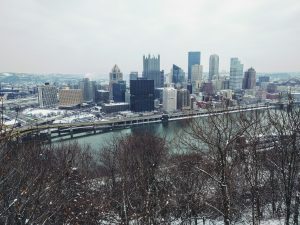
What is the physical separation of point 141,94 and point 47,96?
60.8 feet

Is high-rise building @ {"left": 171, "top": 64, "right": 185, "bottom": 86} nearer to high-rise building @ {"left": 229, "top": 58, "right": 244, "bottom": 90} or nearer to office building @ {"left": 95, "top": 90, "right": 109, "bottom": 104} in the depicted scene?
high-rise building @ {"left": 229, "top": 58, "right": 244, "bottom": 90}

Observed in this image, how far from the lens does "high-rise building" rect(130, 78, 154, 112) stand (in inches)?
1458

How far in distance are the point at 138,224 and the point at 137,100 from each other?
35.2 m

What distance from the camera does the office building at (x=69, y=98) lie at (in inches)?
1747

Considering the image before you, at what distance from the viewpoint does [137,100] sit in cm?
3762

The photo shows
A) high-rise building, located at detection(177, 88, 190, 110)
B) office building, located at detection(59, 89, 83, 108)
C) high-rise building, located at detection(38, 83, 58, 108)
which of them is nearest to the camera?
high-rise building, located at detection(177, 88, 190, 110)

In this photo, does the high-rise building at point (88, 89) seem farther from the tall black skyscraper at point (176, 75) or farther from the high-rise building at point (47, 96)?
the tall black skyscraper at point (176, 75)

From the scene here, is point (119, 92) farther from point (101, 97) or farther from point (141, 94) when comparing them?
point (141, 94)

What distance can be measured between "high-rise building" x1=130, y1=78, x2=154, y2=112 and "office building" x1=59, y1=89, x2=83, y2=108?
12.7 meters

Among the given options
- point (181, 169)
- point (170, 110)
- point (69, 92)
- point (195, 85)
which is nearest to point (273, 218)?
point (181, 169)

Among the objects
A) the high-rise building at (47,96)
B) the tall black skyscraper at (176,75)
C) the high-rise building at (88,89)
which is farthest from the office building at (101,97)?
the tall black skyscraper at (176,75)

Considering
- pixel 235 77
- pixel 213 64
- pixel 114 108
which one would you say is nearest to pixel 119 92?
pixel 114 108

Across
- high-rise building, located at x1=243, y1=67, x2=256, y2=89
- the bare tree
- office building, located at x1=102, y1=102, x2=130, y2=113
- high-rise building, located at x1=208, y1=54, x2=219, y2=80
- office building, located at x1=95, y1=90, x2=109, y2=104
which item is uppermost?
high-rise building, located at x1=208, y1=54, x2=219, y2=80

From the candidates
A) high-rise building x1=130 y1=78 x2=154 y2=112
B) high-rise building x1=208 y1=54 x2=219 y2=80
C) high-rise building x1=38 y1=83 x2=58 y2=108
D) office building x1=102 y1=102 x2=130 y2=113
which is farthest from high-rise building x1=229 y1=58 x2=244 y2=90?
high-rise building x1=38 y1=83 x2=58 y2=108
